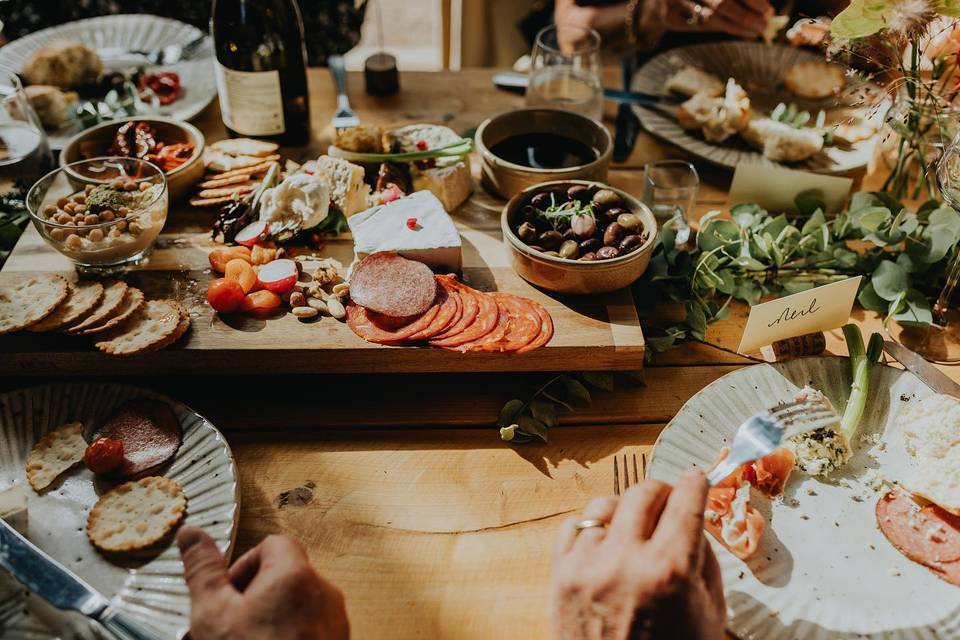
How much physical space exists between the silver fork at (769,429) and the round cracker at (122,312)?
1.06 meters

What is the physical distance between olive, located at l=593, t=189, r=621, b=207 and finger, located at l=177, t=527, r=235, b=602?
1.00m

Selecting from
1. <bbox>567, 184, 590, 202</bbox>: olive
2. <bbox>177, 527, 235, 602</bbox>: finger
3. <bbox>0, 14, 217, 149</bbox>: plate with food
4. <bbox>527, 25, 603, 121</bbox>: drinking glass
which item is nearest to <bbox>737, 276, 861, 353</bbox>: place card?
<bbox>567, 184, 590, 202</bbox>: olive

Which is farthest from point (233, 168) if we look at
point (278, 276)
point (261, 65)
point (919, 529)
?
point (919, 529)

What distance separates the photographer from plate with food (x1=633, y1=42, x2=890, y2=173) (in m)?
1.95

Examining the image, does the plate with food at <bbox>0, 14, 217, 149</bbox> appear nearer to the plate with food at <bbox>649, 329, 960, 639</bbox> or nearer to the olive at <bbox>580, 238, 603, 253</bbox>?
the olive at <bbox>580, 238, 603, 253</bbox>

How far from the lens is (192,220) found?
171 cm

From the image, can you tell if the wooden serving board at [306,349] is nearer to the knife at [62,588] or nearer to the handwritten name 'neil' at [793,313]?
the handwritten name 'neil' at [793,313]

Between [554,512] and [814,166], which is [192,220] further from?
[814,166]

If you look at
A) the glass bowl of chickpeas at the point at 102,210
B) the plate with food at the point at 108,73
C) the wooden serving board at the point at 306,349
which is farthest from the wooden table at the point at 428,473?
the plate with food at the point at 108,73

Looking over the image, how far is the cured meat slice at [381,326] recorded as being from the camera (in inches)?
53.9

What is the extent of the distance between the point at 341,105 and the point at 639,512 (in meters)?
1.53

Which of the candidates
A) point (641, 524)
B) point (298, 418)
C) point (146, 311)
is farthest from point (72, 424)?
point (641, 524)

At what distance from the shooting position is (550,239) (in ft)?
4.88

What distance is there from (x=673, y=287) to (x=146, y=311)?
1.07 metres
